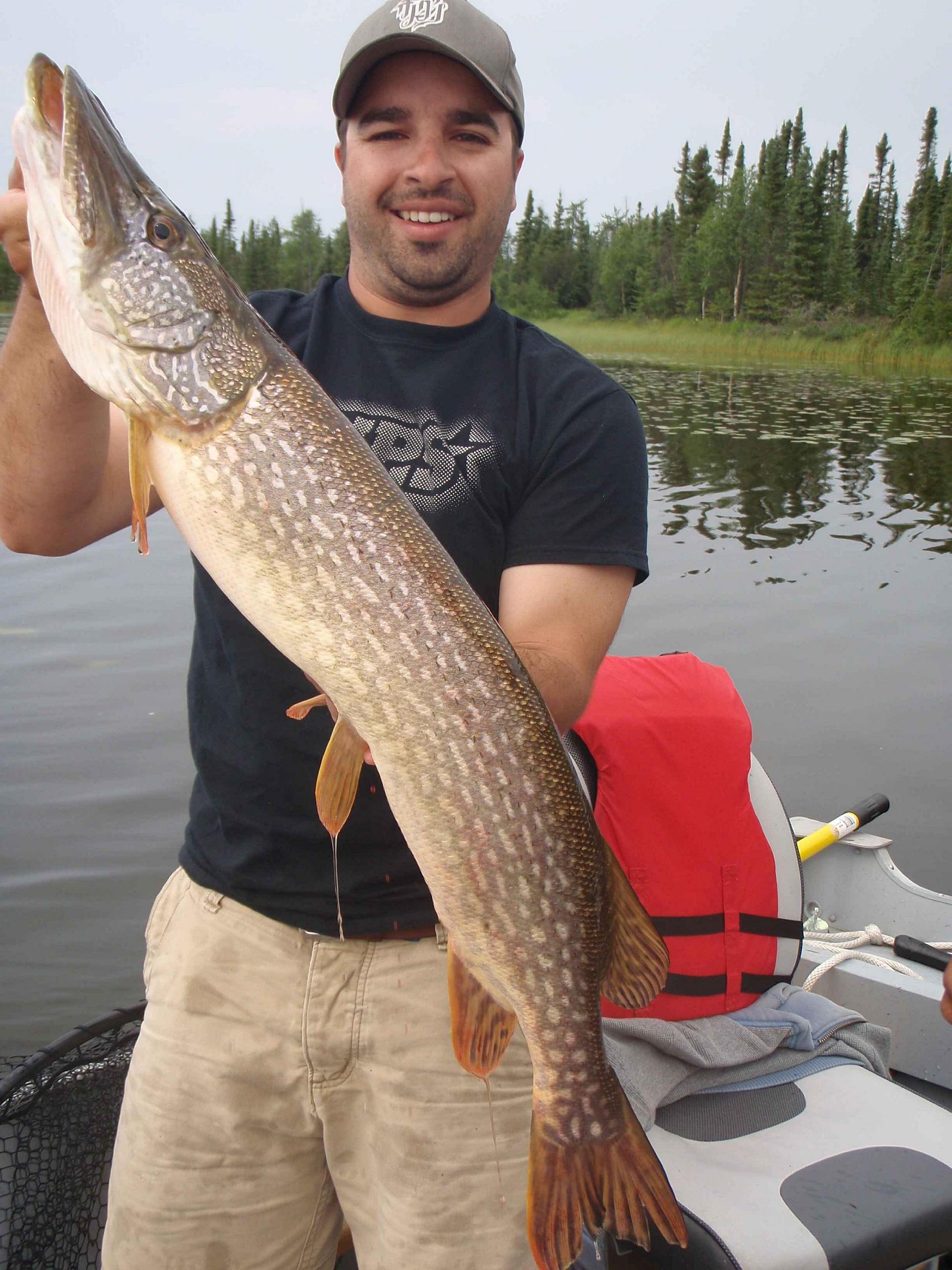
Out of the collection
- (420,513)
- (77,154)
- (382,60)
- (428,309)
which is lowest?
(420,513)

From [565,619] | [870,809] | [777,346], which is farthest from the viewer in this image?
[777,346]

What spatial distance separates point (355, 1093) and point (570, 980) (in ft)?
1.94

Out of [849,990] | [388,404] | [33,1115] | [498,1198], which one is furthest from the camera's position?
[849,990]

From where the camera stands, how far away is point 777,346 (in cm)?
4422

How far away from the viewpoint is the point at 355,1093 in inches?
81.4

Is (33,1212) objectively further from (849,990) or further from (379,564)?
(849,990)

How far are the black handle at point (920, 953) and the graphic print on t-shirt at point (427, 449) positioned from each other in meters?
2.40

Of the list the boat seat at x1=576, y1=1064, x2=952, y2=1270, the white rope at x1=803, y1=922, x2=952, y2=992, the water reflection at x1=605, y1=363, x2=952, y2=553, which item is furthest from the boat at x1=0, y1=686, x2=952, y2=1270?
the water reflection at x1=605, y1=363, x2=952, y2=553

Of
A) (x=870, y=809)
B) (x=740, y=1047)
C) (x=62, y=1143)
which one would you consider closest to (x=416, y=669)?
(x=740, y=1047)

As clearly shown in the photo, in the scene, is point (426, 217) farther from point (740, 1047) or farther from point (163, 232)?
point (740, 1047)

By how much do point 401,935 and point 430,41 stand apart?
195 centimetres

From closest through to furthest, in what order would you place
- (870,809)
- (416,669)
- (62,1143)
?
1. (416,669)
2. (62,1143)
3. (870,809)

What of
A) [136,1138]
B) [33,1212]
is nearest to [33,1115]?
[33,1212]

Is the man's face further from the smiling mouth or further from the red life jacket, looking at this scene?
the red life jacket
